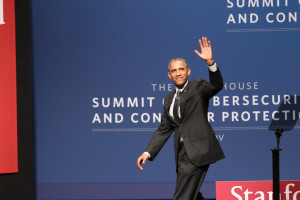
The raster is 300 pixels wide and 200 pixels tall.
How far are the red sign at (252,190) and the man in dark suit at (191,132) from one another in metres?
0.42

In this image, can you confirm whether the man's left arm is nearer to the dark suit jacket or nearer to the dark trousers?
the dark suit jacket

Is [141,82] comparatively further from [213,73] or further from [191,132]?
[213,73]

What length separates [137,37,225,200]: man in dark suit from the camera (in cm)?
343

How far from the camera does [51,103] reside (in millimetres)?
5059

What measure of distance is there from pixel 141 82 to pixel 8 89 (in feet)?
4.56

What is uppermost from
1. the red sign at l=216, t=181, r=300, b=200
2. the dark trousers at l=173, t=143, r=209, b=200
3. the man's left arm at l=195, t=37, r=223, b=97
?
the man's left arm at l=195, t=37, r=223, b=97

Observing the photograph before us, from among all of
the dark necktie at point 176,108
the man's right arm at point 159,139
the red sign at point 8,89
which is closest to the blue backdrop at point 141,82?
the red sign at point 8,89

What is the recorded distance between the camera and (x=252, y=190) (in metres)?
3.91

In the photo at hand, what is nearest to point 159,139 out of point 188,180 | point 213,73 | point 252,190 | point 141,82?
point 188,180

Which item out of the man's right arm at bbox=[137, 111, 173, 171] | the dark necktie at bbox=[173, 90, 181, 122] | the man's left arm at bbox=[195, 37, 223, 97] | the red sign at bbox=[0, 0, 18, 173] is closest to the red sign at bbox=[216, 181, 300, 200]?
the man's right arm at bbox=[137, 111, 173, 171]

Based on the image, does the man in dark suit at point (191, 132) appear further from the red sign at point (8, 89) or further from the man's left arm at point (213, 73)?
the red sign at point (8, 89)

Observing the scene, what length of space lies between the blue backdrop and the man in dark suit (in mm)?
1426

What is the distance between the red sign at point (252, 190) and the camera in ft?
12.7

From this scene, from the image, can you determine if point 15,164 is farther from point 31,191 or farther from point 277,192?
point 277,192
